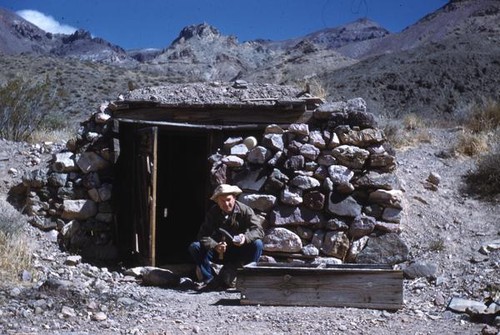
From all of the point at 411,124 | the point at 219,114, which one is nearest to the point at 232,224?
the point at 219,114

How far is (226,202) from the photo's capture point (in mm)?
6293

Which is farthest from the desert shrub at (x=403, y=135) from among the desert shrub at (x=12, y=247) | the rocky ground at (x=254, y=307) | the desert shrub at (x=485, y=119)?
the desert shrub at (x=12, y=247)

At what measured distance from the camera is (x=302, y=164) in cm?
732

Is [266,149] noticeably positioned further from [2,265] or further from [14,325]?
[14,325]

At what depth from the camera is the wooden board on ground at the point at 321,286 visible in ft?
17.7

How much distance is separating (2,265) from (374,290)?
3411 millimetres

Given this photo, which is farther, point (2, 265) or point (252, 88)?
point (252, 88)

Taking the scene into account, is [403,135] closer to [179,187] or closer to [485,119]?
[485,119]

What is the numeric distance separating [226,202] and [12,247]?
7.19ft

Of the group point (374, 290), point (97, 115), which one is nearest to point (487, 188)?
point (374, 290)

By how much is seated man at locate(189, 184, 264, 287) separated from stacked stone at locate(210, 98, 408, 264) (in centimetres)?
79

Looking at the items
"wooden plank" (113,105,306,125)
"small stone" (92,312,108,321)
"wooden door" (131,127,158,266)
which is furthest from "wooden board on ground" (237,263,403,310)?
"wooden plank" (113,105,306,125)

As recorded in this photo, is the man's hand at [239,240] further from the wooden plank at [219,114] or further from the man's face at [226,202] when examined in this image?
the wooden plank at [219,114]

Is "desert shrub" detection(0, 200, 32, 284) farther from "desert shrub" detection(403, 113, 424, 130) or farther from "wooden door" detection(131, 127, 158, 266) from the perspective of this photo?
"desert shrub" detection(403, 113, 424, 130)
